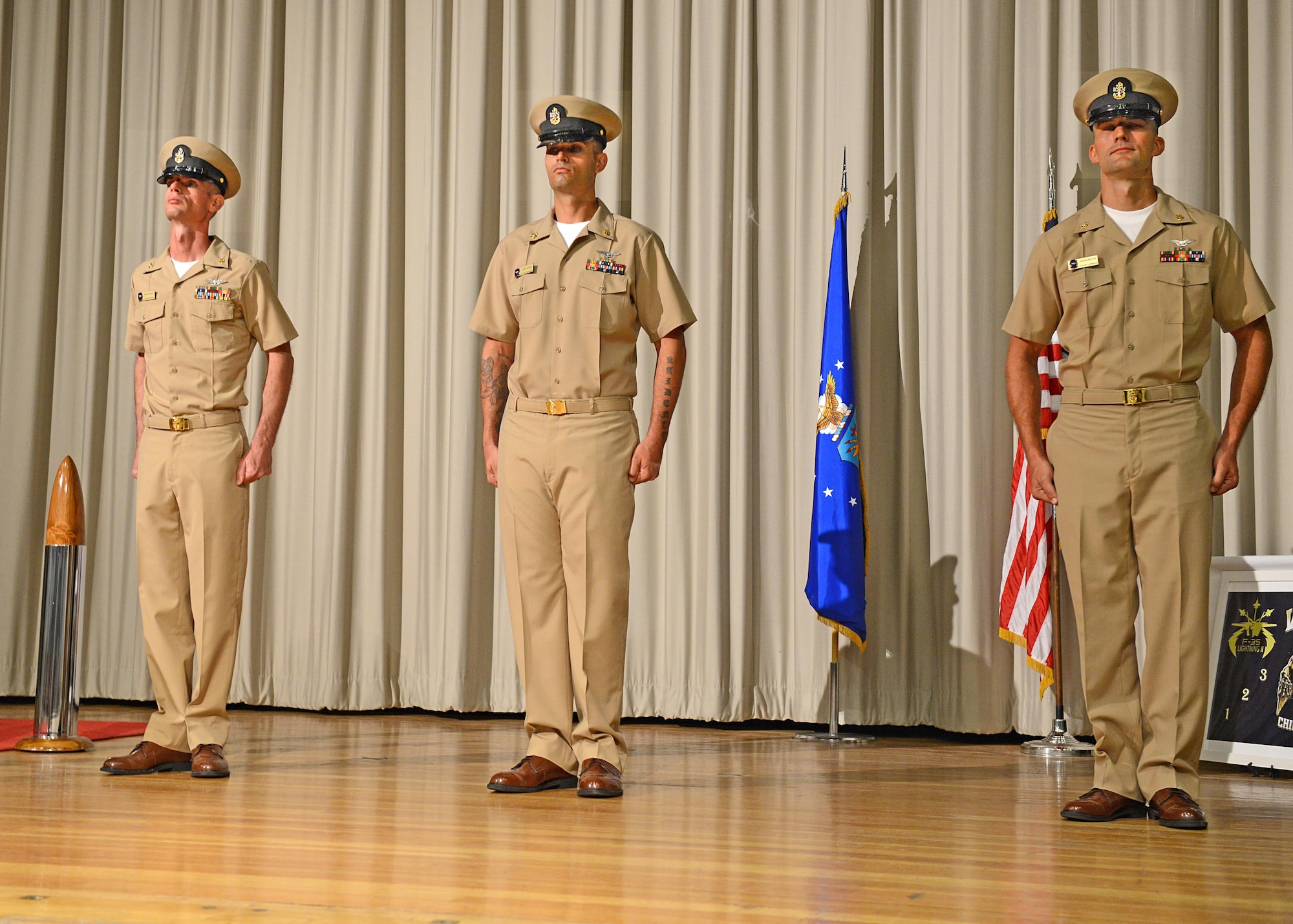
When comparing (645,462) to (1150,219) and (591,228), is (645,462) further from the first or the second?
(1150,219)

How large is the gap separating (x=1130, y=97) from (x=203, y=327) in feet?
7.98

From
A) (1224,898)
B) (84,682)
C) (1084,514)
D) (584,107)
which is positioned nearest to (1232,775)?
(1084,514)

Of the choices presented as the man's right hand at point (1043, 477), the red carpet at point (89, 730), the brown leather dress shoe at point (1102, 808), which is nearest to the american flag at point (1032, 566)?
the man's right hand at point (1043, 477)

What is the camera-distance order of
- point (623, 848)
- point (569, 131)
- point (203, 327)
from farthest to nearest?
point (203, 327) < point (569, 131) < point (623, 848)

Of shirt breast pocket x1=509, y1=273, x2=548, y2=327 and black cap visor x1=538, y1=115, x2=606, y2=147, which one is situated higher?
black cap visor x1=538, y1=115, x2=606, y2=147

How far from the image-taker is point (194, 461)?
3.23 meters

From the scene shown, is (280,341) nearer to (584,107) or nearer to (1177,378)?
(584,107)

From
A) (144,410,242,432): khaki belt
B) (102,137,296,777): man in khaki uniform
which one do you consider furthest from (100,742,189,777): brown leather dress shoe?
(144,410,242,432): khaki belt

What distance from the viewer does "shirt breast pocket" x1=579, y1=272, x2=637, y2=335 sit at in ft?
10.0

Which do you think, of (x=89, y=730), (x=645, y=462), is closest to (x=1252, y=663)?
(x=645, y=462)

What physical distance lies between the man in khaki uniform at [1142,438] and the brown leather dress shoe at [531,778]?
1193mm

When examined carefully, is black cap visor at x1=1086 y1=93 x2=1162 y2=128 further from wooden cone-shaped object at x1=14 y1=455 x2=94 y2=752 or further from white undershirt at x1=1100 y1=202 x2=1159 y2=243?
wooden cone-shaped object at x1=14 y1=455 x2=94 y2=752

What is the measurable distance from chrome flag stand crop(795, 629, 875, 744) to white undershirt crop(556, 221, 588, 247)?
1909 mm

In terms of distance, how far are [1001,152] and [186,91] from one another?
148 inches
